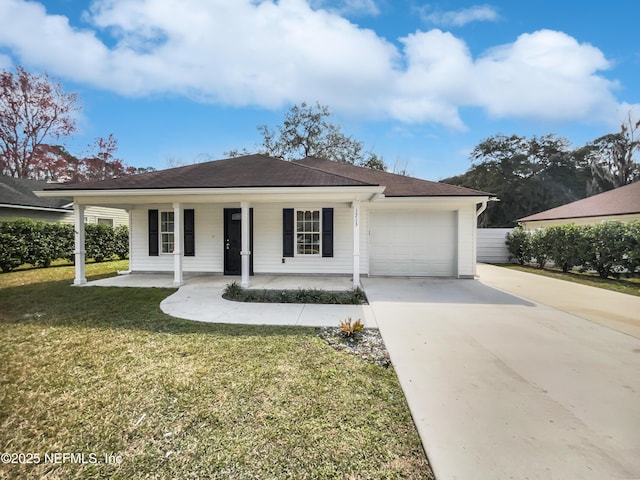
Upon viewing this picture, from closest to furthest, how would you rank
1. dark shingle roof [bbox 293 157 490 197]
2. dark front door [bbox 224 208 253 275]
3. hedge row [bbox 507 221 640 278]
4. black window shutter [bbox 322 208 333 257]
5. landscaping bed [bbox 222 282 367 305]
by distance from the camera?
1. landscaping bed [bbox 222 282 367 305]
2. hedge row [bbox 507 221 640 278]
3. dark shingle roof [bbox 293 157 490 197]
4. black window shutter [bbox 322 208 333 257]
5. dark front door [bbox 224 208 253 275]

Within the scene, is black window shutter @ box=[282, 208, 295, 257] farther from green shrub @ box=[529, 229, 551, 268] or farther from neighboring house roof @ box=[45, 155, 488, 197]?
green shrub @ box=[529, 229, 551, 268]

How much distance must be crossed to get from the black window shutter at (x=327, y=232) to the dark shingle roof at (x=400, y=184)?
6.15 feet

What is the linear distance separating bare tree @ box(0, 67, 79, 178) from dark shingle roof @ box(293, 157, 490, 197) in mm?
21726

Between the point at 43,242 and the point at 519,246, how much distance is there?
64.9 ft

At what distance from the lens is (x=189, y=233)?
991cm

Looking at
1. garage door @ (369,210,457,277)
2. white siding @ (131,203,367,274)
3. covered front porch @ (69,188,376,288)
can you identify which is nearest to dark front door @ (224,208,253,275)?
covered front porch @ (69,188,376,288)

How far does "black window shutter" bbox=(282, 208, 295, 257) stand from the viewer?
9.59 meters

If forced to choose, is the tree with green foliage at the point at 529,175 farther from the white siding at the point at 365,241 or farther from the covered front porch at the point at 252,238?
the covered front porch at the point at 252,238

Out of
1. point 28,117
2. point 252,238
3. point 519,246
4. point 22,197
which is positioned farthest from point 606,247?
point 28,117

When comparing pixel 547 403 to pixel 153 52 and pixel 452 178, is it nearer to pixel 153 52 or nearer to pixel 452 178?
pixel 153 52

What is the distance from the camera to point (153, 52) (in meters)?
10.1

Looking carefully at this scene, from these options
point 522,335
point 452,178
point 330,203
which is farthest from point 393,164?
point 522,335

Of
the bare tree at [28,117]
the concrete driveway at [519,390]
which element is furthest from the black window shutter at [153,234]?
the bare tree at [28,117]

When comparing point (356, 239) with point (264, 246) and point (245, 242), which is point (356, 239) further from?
point (264, 246)
